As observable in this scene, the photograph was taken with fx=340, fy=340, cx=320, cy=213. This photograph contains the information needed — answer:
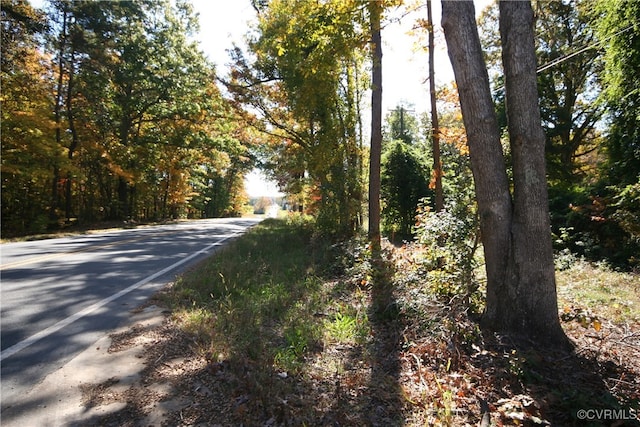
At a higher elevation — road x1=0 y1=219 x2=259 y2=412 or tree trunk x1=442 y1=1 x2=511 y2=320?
tree trunk x1=442 y1=1 x2=511 y2=320

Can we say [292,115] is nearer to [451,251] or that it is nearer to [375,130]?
[375,130]

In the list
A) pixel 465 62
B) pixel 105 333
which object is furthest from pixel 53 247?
pixel 465 62

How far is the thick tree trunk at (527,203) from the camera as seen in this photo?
12.0 feet

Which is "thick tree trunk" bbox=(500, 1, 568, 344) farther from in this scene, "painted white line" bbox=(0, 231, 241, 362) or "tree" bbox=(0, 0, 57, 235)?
"tree" bbox=(0, 0, 57, 235)

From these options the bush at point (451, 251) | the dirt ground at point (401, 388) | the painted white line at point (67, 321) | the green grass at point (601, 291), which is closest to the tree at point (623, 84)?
the green grass at point (601, 291)

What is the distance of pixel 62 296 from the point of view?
5.58 m

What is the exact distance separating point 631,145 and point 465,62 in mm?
9193

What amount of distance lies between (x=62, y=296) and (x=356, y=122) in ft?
33.2

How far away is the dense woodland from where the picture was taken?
3.94 m

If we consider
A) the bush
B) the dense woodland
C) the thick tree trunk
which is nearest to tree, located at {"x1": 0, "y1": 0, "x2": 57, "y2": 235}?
the dense woodland

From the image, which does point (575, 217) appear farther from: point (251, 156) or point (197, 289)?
point (251, 156)

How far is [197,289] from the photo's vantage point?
6.19 m

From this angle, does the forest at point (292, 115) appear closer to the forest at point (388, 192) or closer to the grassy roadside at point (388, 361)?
the forest at point (388, 192)

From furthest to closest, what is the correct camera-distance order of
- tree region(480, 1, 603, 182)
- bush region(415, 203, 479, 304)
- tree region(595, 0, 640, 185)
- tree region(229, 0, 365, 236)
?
1. tree region(480, 1, 603, 182)
2. tree region(229, 0, 365, 236)
3. tree region(595, 0, 640, 185)
4. bush region(415, 203, 479, 304)
